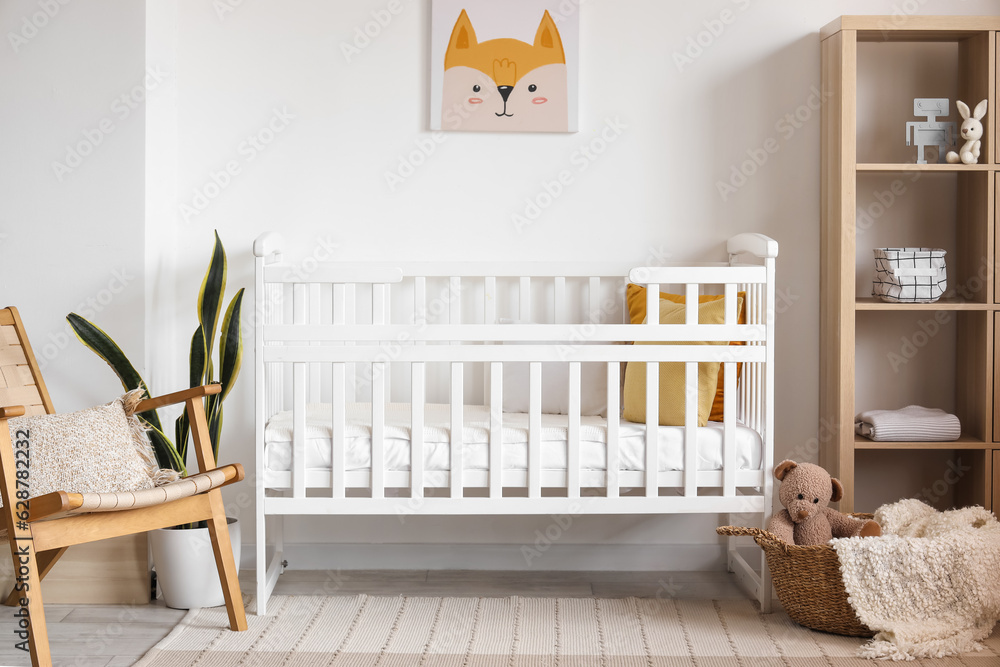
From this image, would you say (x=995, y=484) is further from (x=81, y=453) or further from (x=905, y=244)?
(x=81, y=453)

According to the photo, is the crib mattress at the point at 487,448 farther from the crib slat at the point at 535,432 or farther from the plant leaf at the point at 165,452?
the plant leaf at the point at 165,452

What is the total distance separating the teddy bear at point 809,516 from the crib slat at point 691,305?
18.2 inches

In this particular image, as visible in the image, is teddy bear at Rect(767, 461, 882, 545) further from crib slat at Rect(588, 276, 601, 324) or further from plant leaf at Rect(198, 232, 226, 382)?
plant leaf at Rect(198, 232, 226, 382)

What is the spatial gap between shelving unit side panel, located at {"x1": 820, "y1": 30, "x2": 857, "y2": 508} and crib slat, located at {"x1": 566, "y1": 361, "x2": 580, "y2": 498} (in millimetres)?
804

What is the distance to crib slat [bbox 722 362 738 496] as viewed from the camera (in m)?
2.01

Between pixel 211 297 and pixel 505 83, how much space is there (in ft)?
3.50

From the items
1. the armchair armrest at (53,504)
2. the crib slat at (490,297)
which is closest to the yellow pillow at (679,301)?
the crib slat at (490,297)

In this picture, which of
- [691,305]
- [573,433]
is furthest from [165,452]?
[691,305]

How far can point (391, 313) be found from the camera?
250 centimetres

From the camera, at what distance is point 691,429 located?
1999mm

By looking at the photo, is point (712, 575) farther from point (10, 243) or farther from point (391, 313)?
→ point (10, 243)

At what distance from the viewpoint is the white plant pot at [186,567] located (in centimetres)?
205

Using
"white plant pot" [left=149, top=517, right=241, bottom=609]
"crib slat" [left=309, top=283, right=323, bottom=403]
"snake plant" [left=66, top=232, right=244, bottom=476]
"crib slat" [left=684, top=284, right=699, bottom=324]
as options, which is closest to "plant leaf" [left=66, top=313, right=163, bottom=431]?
"snake plant" [left=66, top=232, right=244, bottom=476]

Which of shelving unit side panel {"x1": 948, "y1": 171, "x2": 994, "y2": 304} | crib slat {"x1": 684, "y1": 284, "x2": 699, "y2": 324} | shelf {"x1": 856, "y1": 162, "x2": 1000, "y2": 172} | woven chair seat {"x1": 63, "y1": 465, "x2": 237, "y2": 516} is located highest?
shelf {"x1": 856, "y1": 162, "x2": 1000, "y2": 172}
